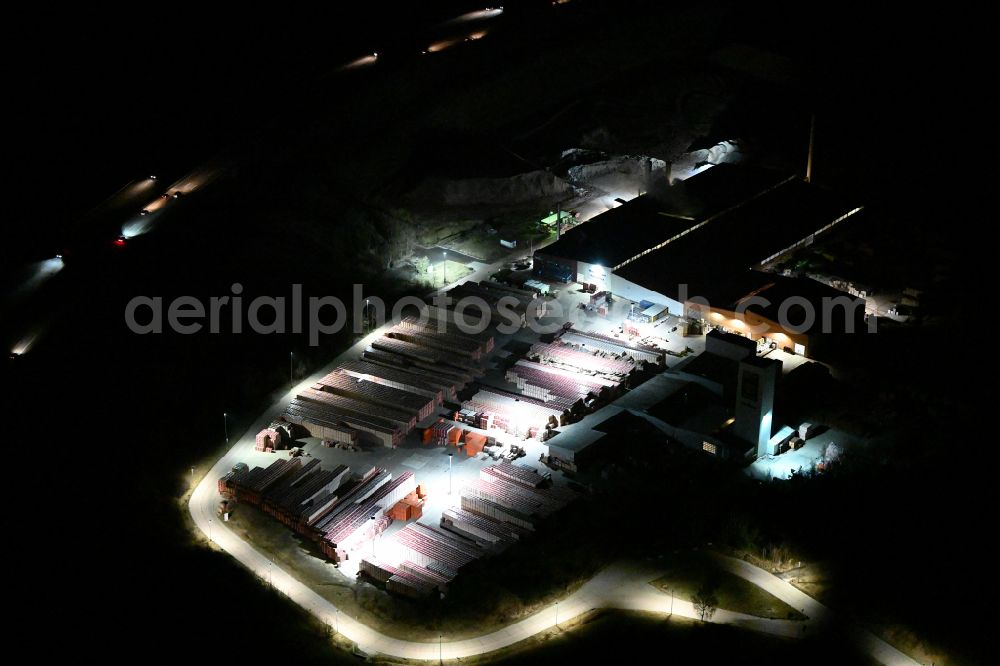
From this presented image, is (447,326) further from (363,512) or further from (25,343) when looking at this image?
(25,343)

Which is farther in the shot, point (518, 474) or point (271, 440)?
point (271, 440)

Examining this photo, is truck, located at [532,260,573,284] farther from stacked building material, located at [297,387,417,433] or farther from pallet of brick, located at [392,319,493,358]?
stacked building material, located at [297,387,417,433]

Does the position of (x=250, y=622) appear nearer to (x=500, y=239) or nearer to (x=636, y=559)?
(x=636, y=559)

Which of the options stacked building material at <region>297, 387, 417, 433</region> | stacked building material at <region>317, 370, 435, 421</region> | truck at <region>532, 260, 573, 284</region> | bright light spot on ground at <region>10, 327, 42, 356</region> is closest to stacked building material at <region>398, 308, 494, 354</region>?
stacked building material at <region>317, 370, 435, 421</region>

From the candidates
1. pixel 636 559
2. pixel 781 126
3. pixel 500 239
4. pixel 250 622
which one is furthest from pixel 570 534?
pixel 781 126

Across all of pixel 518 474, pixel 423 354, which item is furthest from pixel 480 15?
pixel 518 474

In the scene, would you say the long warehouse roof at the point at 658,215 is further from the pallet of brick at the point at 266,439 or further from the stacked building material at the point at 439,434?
the pallet of brick at the point at 266,439

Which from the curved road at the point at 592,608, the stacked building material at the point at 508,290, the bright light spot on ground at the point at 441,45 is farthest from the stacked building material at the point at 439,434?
the bright light spot on ground at the point at 441,45
